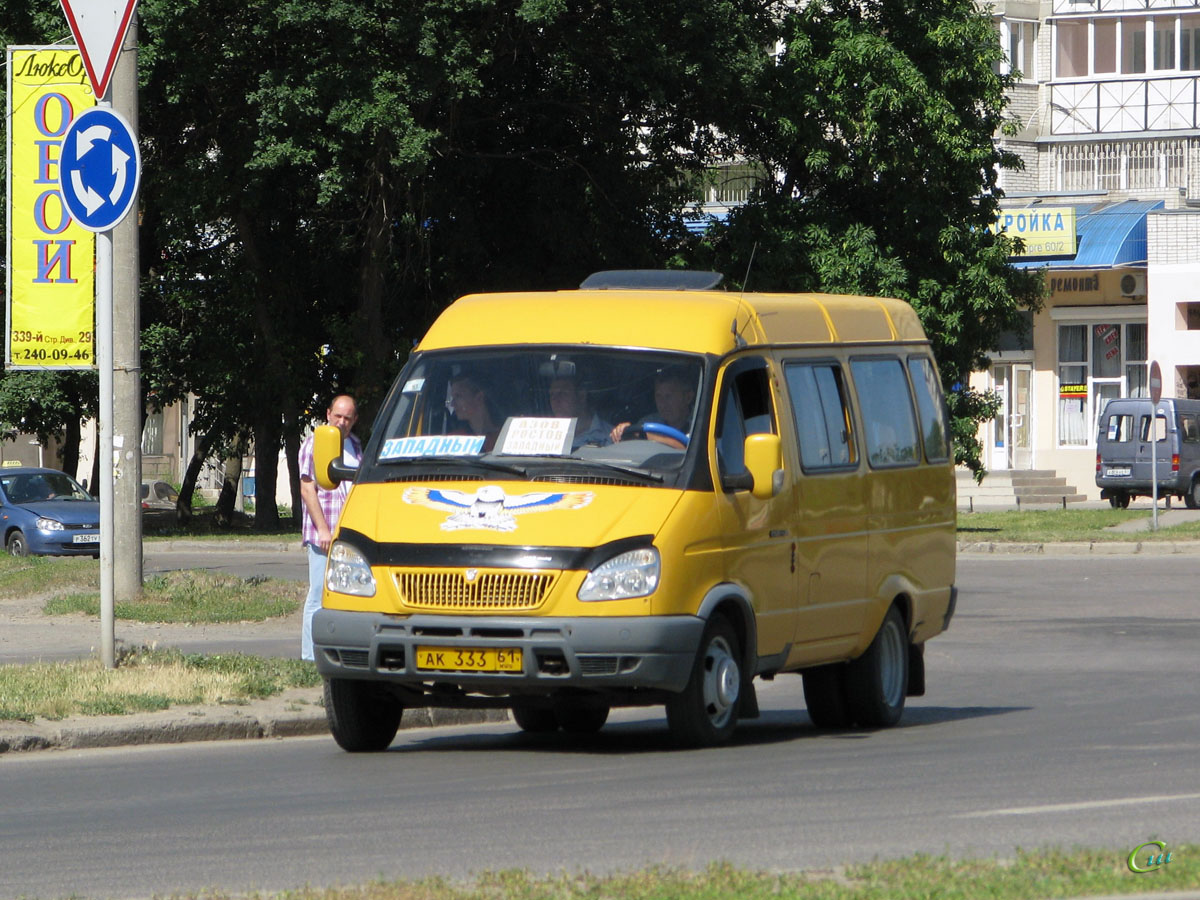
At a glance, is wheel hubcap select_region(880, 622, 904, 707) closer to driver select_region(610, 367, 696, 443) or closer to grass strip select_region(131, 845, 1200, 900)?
driver select_region(610, 367, 696, 443)

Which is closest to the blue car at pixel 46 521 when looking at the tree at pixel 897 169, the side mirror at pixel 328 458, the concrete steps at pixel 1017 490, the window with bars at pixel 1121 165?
the tree at pixel 897 169

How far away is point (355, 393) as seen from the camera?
1341 inches

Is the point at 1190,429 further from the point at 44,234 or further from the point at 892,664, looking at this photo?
the point at 892,664

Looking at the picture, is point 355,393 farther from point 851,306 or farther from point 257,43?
point 851,306

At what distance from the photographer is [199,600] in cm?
1894

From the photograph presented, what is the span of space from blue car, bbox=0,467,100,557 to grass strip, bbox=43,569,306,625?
34.6 ft

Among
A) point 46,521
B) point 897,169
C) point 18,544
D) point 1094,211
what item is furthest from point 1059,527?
point 1094,211

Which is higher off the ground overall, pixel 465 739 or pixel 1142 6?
pixel 1142 6

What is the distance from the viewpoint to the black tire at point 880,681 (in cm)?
1141

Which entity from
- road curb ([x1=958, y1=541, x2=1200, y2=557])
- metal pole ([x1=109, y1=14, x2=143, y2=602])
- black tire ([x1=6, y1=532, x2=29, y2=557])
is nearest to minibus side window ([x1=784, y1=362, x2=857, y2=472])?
metal pole ([x1=109, y1=14, x2=143, y2=602])

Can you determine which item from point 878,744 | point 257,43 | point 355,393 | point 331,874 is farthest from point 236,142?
point 331,874

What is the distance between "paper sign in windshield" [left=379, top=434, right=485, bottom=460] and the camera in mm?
9961

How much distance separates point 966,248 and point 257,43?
489 inches

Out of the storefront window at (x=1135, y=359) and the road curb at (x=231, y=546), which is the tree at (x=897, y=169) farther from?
the storefront window at (x=1135, y=359)
